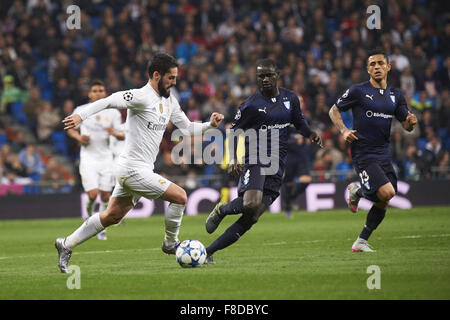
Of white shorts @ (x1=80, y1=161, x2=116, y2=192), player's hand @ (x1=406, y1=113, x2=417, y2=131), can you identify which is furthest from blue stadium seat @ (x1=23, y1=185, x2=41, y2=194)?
player's hand @ (x1=406, y1=113, x2=417, y2=131)

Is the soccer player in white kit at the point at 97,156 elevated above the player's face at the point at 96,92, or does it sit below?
below

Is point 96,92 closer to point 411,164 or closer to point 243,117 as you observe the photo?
point 243,117

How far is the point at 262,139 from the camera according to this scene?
Answer: 1064 cm

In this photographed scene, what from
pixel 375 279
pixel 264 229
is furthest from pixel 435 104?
pixel 375 279

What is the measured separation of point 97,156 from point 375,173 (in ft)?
22.2

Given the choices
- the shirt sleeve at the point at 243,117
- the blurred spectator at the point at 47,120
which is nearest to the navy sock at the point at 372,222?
the shirt sleeve at the point at 243,117

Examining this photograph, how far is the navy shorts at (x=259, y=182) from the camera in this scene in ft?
33.6

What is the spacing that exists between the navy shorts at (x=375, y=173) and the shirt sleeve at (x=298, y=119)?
47.5 inches

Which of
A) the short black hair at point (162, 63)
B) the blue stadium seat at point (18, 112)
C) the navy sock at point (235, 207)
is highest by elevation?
the blue stadium seat at point (18, 112)

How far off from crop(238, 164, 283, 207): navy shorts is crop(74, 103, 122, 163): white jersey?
6.45 meters

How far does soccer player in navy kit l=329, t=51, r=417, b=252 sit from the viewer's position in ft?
37.5

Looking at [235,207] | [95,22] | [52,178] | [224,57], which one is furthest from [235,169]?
[95,22]

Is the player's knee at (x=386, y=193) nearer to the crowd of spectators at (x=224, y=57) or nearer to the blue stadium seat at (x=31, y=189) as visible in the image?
the crowd of spectators at (x=224, y=57)

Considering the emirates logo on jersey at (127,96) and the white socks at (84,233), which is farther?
the white socks at (84,233)
